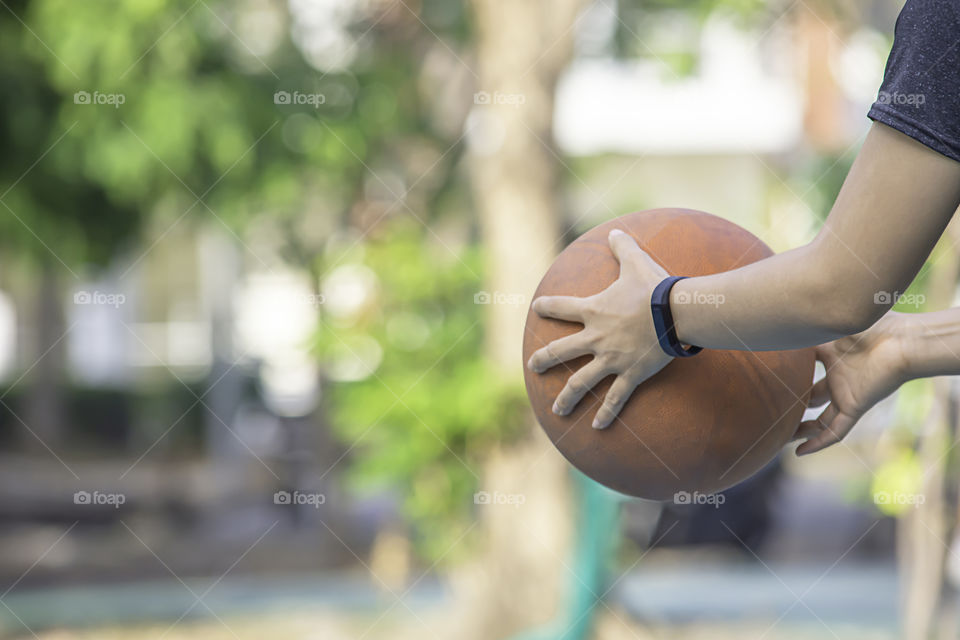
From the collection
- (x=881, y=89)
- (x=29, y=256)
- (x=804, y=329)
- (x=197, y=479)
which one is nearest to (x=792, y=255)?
(x=804, y=329)

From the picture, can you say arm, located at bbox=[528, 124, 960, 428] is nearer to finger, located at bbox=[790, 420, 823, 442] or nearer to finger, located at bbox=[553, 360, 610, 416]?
finger, located at bbox=[553, 360, 610, 416]

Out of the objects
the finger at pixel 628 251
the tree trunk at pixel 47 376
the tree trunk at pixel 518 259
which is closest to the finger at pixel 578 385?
the finger at pixel 628 251

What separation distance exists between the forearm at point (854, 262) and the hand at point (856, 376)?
21.5 inches

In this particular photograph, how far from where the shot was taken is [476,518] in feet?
21.5

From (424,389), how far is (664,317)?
3.93 meters

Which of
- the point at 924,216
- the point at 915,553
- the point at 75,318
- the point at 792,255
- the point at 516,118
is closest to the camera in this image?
the point at 924,216

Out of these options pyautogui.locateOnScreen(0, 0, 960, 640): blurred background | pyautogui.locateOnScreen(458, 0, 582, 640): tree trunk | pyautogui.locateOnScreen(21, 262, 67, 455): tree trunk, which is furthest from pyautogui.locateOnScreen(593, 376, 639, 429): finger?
pyautogui.locateOnScreen(21, 262, 67, 455): tree trunk

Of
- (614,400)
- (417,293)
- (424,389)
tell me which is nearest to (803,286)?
(614,400)

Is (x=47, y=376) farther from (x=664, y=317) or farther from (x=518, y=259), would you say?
(x=664, y=317)

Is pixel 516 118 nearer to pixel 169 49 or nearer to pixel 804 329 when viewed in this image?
pixel 169 49

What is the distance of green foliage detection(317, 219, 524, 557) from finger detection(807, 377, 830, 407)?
10.7 feet

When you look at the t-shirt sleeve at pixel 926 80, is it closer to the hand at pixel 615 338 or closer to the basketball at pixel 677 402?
the hand at pixel 615 338

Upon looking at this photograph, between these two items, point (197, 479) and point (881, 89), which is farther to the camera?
point (197, 479)

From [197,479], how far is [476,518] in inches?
360
